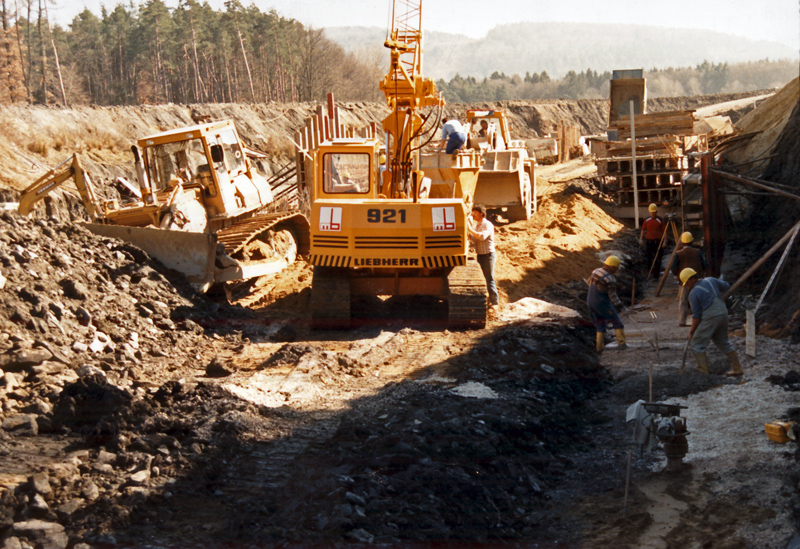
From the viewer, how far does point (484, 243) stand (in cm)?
1134

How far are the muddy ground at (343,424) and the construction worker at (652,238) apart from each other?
307 cm

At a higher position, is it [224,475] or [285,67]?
[285,67]

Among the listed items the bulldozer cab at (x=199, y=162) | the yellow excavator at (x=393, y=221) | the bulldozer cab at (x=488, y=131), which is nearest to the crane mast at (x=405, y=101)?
the yellow excavator at (x=393, y=221)

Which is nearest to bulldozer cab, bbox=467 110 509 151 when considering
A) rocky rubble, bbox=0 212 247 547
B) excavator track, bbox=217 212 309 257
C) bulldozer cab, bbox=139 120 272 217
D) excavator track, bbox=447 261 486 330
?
excavator track, bbox=217 212 309 257

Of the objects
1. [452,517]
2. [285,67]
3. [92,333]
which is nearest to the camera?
[452,517]

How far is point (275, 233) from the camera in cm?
1353

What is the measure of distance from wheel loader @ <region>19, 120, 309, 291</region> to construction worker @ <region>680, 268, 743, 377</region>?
6.31 metres

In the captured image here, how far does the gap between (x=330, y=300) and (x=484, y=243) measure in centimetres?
252

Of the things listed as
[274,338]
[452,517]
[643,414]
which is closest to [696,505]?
[643,414]

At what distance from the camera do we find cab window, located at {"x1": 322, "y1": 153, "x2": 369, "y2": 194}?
10711 millimetres

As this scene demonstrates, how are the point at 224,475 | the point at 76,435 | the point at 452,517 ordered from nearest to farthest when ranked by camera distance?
the point at 452,517 → the point at 224,475 → the point at 76,435

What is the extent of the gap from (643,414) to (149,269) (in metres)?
7.19

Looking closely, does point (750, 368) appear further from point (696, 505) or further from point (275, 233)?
point (275, 233)

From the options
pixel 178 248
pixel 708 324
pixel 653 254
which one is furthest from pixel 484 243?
pixel 653 254
